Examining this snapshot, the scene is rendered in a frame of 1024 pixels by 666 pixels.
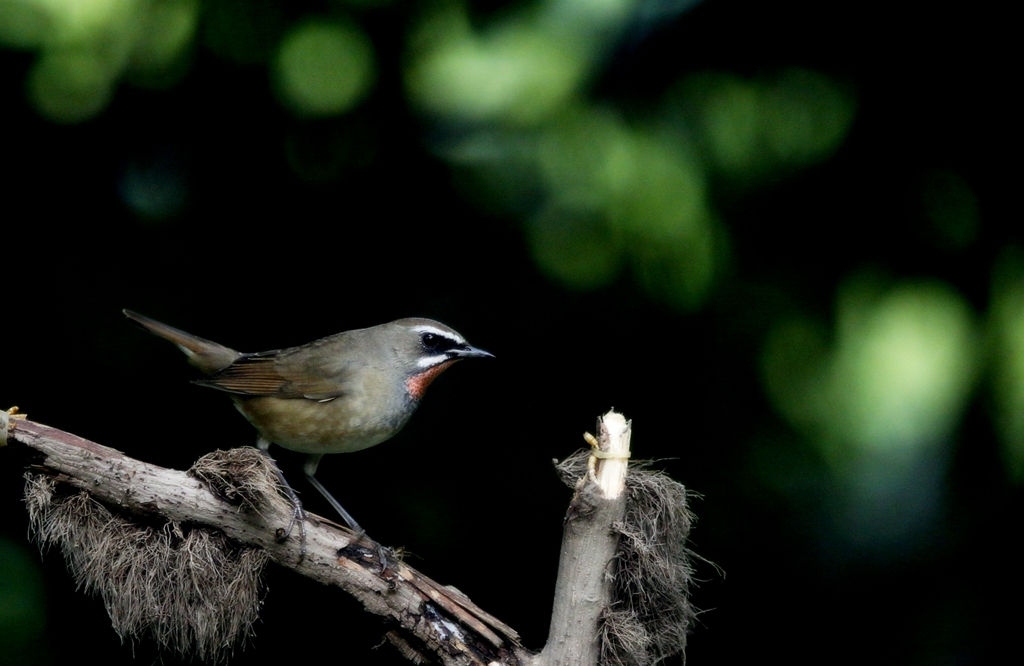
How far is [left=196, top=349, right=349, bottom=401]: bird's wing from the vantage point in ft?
10.4

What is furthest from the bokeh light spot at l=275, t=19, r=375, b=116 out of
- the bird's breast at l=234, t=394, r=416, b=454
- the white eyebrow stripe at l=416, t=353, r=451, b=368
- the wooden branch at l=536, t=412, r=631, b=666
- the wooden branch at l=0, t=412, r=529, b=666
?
the wooden branch at l=536, t=412, r=631, b=666

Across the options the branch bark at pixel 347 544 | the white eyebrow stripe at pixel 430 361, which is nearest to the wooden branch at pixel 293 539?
the branch bark at pixel 347 544

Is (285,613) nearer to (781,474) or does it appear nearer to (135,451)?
(135,451)

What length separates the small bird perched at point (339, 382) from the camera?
312cm

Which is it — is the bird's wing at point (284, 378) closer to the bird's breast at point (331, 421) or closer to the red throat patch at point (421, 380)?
the bird's breast at point (331, 421)

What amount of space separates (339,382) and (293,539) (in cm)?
68

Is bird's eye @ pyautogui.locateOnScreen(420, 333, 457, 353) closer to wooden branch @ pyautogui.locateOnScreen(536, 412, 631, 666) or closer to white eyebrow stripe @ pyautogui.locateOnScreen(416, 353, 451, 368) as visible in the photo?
white eyebrow stripe @ pyautogui.locateOnScreen(416, 353, 451, 368)

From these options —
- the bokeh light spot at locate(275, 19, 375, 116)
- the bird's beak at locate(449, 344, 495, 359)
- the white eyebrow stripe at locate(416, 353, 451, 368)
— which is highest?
the bokeh light spot at locate(275, 19, 375, 116)

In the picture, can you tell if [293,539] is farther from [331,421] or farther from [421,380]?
[421,380]

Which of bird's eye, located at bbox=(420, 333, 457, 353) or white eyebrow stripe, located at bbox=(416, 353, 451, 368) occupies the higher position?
bird's eye, located at bbox=(420, 333, 457, 353)

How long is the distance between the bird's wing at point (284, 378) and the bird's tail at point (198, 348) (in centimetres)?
16

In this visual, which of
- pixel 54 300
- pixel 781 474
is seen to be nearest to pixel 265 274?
pixel 54 300

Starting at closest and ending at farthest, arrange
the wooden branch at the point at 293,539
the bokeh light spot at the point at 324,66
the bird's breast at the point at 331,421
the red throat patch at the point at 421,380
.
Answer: the wooden branch at the point at 293,539 → the bird's breast at the point at 331,421 → the red throat patch at the point at 421,380 → the bokeh light spot at the point at 324,66

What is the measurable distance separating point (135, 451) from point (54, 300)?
675 millimetres
